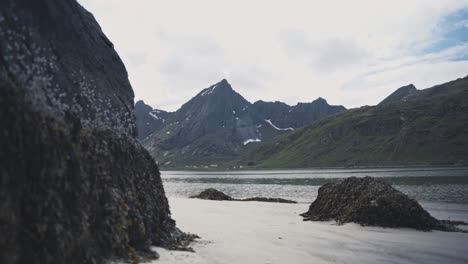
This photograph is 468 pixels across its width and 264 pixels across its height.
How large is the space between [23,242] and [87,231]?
6.56 ft

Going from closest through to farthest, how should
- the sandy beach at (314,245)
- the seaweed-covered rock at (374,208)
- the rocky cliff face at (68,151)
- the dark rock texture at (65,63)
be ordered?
the rocky cliff face at (68,151) < the dark rock texture at (65,63) < the sandy beach at (314,245) < the seaweed-covered rock at (374,208)

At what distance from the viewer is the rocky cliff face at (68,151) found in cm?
687

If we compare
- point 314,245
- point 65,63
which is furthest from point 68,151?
A: point 314,245

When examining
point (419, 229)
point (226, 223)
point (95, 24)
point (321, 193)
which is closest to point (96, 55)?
point (95, 24)

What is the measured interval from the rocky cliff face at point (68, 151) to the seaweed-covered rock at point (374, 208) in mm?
15368

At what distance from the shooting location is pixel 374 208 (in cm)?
2480

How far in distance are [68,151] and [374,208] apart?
70.2 feet

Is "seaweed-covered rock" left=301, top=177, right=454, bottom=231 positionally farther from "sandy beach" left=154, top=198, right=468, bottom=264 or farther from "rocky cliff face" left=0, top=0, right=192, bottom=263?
"rocky cliff face" left=0, top=0, right=192, bottom=263

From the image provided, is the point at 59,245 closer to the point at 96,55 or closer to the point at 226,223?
the point at 96,55

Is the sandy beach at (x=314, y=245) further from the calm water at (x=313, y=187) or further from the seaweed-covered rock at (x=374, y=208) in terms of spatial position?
the calm water at (x=313, y=187)

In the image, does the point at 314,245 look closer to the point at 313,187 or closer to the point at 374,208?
the point at 374,208

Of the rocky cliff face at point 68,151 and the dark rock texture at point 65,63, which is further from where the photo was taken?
the dark rock texture at point 65,63

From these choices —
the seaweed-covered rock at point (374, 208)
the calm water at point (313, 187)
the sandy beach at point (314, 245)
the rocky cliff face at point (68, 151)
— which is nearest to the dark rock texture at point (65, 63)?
the rocky cliff face at point (68, 151)

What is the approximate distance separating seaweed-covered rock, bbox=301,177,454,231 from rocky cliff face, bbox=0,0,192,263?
1537 centimetres
